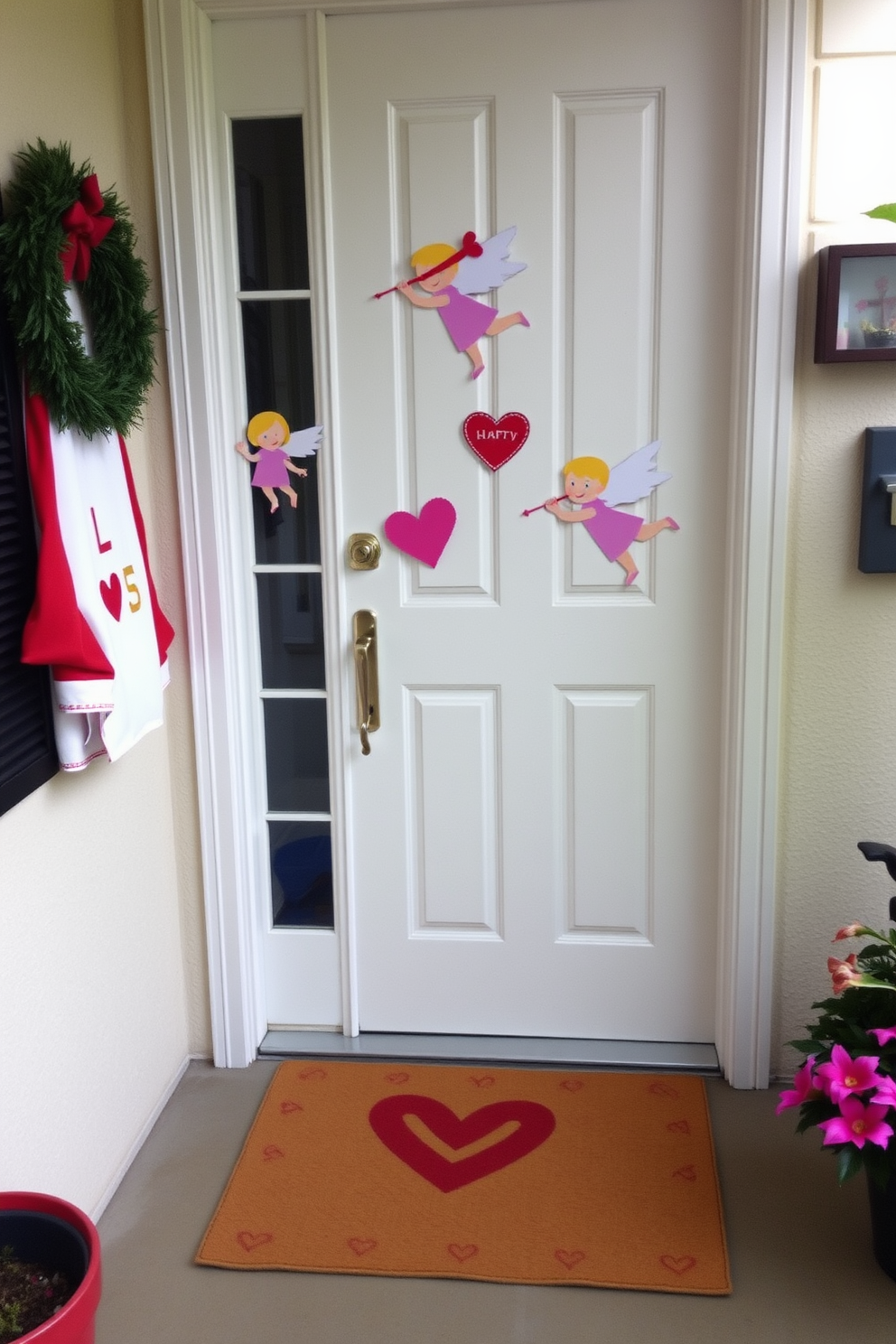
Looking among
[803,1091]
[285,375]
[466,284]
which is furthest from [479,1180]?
[466,284]

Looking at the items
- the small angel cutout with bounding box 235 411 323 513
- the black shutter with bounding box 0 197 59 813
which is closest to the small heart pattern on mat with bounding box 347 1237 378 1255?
the black shutter with bounding box 0 197 59 813

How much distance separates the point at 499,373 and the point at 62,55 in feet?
3.11

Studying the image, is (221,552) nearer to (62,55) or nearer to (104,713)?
(104,713)

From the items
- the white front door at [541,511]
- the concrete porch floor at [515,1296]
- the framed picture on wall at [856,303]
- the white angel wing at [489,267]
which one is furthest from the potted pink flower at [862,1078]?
the white angel wing at [489,267]

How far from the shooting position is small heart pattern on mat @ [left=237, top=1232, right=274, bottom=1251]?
1983mm

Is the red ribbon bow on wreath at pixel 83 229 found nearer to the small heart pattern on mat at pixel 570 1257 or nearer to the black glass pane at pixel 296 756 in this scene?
the black glass pane at pixel 296 756

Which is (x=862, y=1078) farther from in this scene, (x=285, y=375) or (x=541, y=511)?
(x=285, y=375)

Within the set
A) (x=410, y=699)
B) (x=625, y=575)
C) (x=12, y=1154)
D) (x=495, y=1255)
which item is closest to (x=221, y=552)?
(x=410, y=699)

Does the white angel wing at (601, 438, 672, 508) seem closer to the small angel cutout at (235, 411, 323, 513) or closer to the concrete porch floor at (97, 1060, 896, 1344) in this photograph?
the small angel cutout at (235, 411, 323, 513)

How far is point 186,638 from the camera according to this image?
238 cm

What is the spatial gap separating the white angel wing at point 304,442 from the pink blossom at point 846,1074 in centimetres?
148

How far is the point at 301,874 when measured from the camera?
8.34 ft

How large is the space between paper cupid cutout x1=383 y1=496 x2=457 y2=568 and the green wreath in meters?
0.60

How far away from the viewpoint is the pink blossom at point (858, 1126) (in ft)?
5.72
